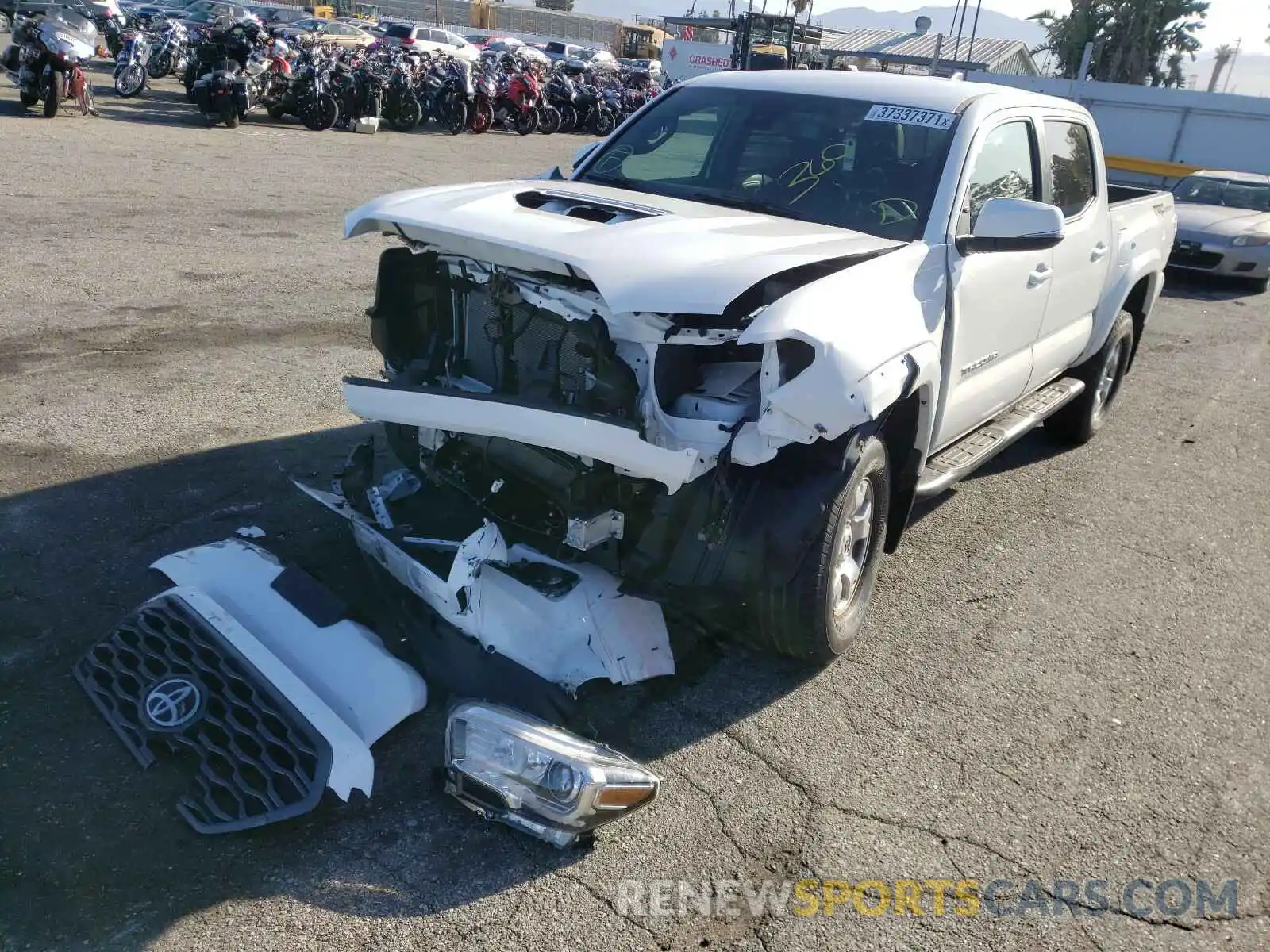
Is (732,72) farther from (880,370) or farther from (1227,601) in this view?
(1227,601)

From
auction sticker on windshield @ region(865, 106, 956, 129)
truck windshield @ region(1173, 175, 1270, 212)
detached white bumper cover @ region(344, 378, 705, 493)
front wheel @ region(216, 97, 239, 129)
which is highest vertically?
auction sticker on windshield @ region(865, 106, 956, 129)

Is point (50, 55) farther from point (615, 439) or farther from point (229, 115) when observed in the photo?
point (615, 439)

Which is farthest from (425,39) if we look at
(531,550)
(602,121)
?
(531,550)

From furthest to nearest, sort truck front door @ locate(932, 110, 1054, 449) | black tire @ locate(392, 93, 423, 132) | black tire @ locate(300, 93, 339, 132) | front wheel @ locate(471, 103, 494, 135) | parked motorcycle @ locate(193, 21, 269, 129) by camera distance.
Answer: front wheel @ locate(471, 103, 494, 135) → black tire @ locate(392, 93, 423, 132) → black tire @ locate(300, 93, 339, 132) → parked motorcycle @ locate(193, 21, 269, 129) → truck front door @ locate(932, 110, 1054, 449)

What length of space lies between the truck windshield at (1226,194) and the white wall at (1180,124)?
25.4 feet

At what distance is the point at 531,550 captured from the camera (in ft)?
11.6

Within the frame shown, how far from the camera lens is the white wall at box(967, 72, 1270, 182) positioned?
21.3m

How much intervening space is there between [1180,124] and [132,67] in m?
21.4

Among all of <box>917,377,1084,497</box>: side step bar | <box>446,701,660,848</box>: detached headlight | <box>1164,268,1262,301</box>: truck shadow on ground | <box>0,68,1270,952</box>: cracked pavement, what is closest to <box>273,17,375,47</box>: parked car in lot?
<box>1164,268,1262,301</box>: truck shadow on ground

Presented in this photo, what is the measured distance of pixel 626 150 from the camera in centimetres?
498

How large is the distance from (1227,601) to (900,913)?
2885 mm

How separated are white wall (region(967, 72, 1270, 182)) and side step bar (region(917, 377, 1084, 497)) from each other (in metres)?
17.7

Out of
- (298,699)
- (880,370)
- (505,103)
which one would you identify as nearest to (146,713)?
(298,699)

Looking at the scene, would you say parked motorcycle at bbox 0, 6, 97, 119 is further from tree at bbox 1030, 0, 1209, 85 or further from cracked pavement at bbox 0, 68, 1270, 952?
tree at bbox 1030, 0, 1209, 85
